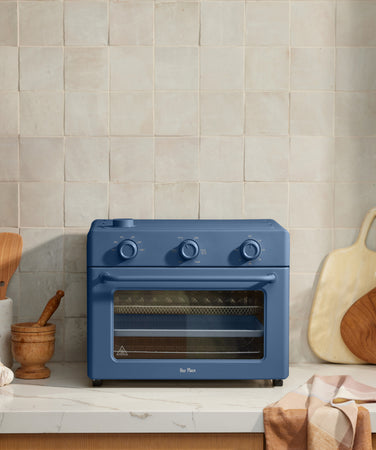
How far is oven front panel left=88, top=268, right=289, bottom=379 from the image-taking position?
4.60 ft

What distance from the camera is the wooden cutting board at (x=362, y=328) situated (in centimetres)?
166

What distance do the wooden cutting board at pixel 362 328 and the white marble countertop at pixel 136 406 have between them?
7.3 inches

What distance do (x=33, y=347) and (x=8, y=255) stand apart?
30cm

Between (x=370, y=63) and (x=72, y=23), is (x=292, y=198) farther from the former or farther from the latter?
(x=72, y=23)

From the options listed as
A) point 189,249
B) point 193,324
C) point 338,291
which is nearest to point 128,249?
point 189,249

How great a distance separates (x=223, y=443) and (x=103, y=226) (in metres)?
0.61

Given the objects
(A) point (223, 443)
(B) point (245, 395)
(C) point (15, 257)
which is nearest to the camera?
(A) point (223, 443)

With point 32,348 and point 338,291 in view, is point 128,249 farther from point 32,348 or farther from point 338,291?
point 338,291

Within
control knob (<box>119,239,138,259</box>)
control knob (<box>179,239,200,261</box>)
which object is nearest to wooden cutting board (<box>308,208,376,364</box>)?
control knob (<box>179,239,200,261</box>)

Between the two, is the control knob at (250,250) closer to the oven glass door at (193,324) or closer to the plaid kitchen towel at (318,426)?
the oven glass door at (193,324)

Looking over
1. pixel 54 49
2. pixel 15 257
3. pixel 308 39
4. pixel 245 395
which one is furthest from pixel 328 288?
pixel 54 49

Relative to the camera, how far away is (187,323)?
1.44m

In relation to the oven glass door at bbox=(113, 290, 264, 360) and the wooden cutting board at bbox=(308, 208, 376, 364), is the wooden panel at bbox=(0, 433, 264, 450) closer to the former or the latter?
the oven glass door at bbox=(113, 290, 264, 360)

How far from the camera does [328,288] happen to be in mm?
1704
